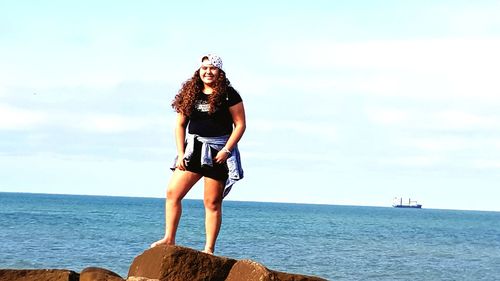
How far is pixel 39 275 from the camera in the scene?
345 inches

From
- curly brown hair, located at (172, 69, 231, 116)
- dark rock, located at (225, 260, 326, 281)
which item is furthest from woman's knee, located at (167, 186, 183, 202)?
dark rock, located at (225, 260, 326, 281)

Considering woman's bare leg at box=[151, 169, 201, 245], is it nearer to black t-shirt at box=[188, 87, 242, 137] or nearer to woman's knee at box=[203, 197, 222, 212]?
woman's knee at box=[203, 197, 222, 212]

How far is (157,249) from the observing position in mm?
8484

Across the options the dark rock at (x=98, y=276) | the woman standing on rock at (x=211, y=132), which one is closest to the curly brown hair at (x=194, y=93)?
the woman standing on rock at (x=211, y=132)

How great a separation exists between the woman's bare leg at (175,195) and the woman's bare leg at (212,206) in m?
0.18

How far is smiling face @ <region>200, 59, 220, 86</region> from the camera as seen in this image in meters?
9.02

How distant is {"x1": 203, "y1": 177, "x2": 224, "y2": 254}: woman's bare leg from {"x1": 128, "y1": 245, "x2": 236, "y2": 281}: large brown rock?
62cm

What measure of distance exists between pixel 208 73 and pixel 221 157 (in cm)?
85

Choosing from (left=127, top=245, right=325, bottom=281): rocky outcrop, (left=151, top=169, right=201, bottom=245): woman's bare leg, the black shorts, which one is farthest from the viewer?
(left=151, top=169, right=201, bottom=245): woman's bare leg

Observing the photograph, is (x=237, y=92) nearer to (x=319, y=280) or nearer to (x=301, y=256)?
(x=319, y=280)

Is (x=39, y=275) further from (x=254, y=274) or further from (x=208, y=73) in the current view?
(x=208, y=73)

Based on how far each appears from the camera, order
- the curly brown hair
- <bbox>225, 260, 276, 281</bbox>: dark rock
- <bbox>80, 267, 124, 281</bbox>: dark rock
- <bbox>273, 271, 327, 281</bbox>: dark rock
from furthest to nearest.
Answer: the curly brown hair → <bbox>80, 267, 124, 281</bbox>: dark rock → <bbox>273, 271, 327, 281</bbox>: dark rock → <bbox>225, 260, 276, 281</bbox>: dark rock

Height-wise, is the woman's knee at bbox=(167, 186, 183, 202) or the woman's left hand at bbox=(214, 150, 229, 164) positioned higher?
the woman's left hand at bbox=(214, 150, 229, 164)

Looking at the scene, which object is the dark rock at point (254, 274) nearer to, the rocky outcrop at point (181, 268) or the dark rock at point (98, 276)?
the rocky outcrop at point (181, 268)
